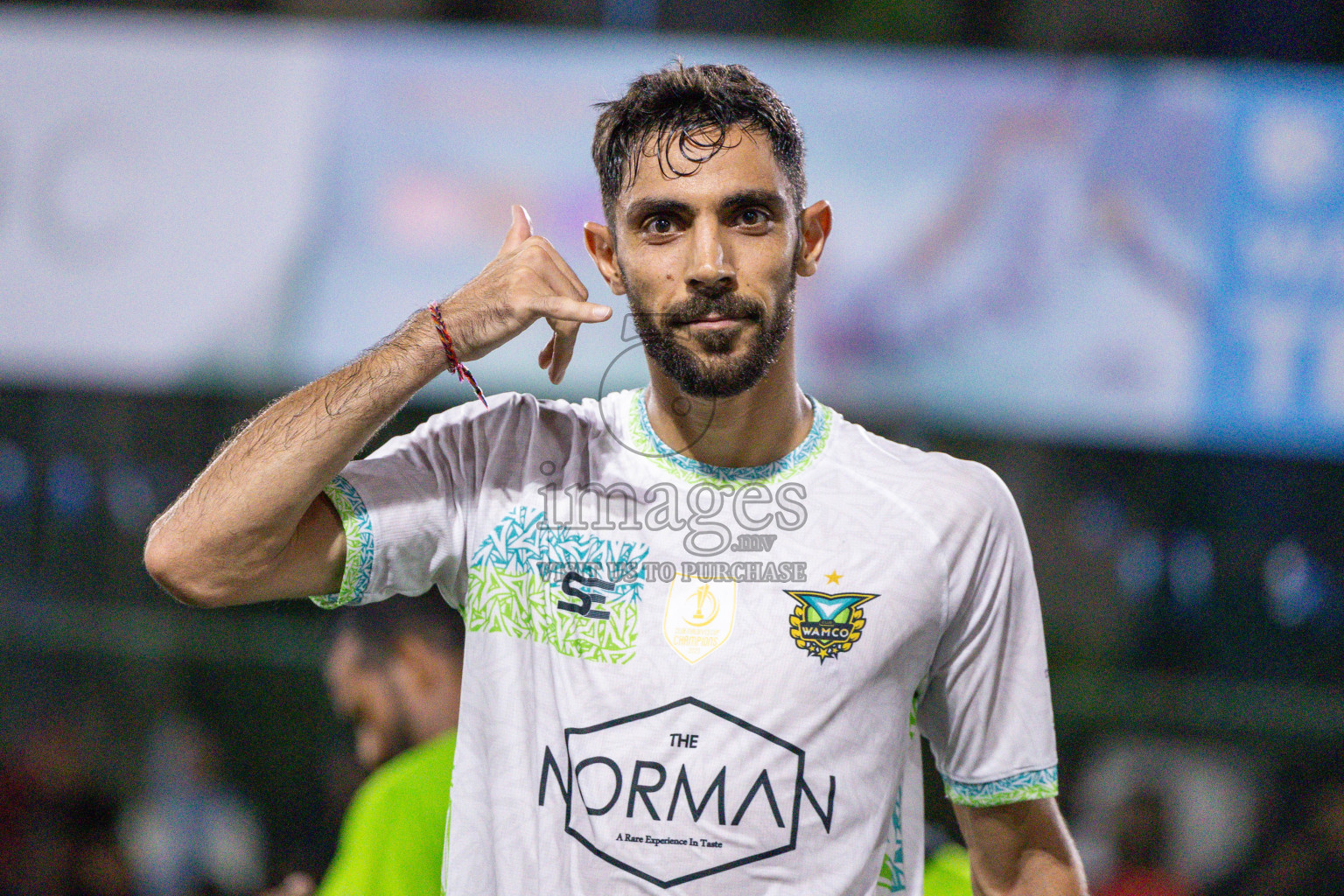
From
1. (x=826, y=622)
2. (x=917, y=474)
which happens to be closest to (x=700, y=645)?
(x=826, y=622)

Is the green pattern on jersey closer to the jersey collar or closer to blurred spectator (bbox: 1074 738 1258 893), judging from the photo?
the jersey collar

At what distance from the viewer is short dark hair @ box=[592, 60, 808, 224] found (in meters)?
1.67

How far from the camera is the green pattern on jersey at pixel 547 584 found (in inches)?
63.5

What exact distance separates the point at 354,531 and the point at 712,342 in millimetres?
525

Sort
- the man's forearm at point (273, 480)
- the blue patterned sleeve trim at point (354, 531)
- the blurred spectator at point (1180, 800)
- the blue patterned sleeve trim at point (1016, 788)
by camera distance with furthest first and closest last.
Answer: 1. the blurred spectator at point (1180, 800)
2. the blue patterned sleeve trim at point (1016, 788)
3. the blue patterned sleeve trim at point (354, 531)
4. the man's forearm at point (273, 480)

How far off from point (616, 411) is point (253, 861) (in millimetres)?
3985

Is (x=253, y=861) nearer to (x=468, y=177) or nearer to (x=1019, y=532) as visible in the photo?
(x=468, y=177)

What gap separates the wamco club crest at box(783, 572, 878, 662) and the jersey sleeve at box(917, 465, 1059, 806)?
0.14 metres

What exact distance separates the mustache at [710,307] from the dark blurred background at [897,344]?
130 inches

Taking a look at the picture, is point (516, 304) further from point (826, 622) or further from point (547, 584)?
point (826, 622)

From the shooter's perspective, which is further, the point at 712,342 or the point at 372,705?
the point at 372,705

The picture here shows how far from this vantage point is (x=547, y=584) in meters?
1.64

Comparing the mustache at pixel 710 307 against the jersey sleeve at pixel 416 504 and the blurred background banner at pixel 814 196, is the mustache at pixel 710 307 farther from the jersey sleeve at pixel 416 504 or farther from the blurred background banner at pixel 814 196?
the blurred background banner at pixel 814 196

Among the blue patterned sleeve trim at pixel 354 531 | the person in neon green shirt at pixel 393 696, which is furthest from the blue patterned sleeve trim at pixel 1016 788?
the person in neon green shirt at pixel 393 696
